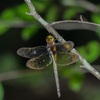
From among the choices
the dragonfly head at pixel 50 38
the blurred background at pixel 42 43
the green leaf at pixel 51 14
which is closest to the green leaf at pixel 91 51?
the blurred background at pixel 42 43

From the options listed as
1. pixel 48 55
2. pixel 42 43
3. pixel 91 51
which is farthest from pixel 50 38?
pixel 42 43

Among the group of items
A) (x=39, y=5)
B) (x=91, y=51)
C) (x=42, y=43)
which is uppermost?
(x=39, y=5)

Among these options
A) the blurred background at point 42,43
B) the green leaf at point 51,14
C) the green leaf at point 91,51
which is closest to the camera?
the green leaf at point 91,51

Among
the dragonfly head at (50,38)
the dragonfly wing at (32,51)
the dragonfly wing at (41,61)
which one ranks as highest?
the dragonfly head at (50,38)

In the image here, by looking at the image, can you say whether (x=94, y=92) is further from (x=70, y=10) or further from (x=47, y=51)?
(x=47, y=51)

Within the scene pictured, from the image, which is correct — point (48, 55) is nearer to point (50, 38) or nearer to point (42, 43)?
point (50, 38)

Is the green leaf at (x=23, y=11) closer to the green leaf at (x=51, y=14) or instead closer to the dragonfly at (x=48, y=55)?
the green leaf at (x=51, y=14)

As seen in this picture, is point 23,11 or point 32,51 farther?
point 23,11
